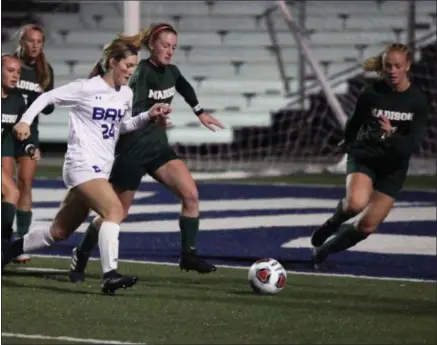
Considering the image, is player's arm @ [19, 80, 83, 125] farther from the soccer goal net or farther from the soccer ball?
the soccer goal net

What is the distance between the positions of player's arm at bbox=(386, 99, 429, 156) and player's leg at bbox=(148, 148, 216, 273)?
127 centimetres

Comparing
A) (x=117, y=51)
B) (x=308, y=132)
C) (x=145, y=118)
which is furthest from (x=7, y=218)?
(x=308, y=132)

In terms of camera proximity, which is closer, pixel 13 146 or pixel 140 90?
pixel 140 90

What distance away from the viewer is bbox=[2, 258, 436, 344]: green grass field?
20.5 feet

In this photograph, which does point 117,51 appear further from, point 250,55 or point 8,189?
point 250,55

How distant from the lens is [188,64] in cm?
2109

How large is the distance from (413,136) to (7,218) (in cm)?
255

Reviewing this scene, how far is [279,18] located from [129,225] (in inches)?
432

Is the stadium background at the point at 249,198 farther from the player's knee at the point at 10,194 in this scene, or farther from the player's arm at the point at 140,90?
the player's arm at the point at 140,90

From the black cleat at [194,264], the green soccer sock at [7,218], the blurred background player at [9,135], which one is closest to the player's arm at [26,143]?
the blurred background player at [9,135]

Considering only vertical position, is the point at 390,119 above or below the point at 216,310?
above

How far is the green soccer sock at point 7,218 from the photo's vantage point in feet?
27.3

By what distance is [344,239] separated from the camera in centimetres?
860

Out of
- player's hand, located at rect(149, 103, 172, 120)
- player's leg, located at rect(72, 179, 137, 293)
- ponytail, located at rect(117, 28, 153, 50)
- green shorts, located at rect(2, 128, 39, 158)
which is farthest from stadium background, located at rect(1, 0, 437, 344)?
ponytail, located at rect(117, 28, 153, 50)
